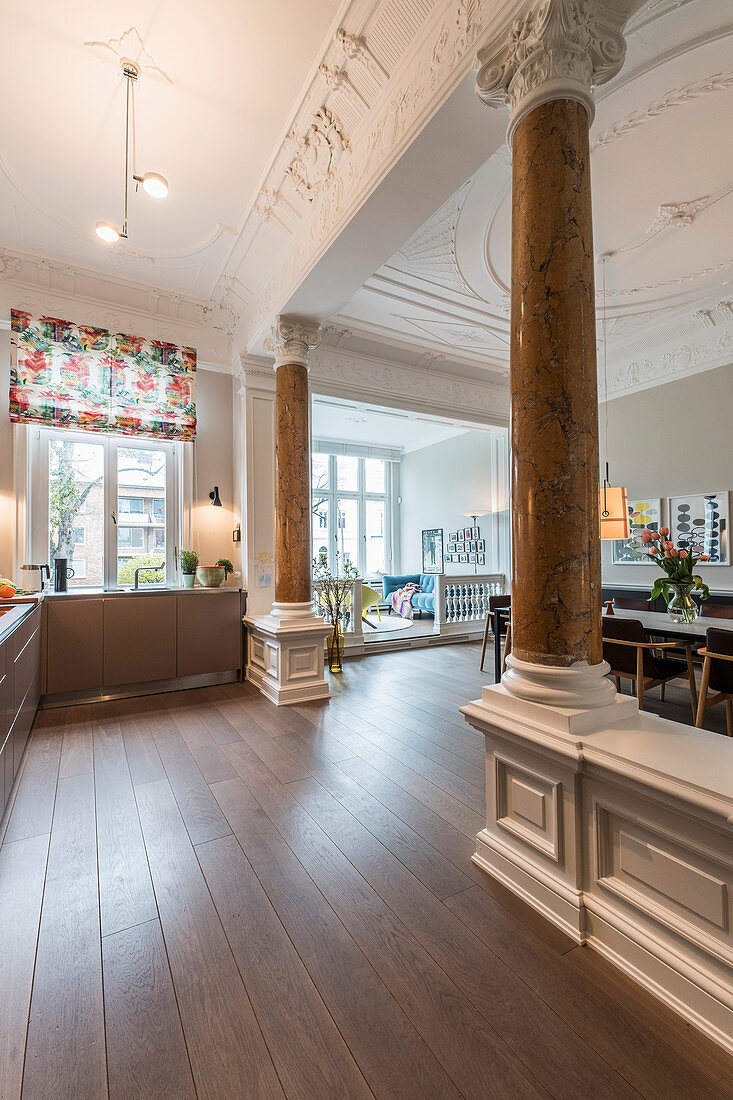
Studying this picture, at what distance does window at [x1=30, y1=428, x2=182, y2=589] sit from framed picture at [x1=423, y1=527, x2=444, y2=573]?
641 cm

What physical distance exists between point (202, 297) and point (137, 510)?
2.24m

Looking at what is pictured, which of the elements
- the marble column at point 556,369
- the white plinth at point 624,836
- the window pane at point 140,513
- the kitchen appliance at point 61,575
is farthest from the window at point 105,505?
the marble column at point 556,369

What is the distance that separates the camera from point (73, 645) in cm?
409

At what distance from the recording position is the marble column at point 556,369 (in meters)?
→ 1.69

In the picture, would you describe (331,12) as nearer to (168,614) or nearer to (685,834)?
(685,834)

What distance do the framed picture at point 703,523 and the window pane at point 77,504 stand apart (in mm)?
6170

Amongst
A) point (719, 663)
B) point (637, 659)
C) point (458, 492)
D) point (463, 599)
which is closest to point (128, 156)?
point (637, 659)

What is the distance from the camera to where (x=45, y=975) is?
58.2 inches

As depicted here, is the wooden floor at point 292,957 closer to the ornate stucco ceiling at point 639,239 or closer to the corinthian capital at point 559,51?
the corinthian capital at point 559,51

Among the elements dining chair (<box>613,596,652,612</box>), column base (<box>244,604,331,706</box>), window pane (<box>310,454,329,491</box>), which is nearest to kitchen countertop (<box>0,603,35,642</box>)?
column base (<box>244,604,331,706</box>)

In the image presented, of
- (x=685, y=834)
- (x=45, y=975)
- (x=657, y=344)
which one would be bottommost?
(x=45, y=975)

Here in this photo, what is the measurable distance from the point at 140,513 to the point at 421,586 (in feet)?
21.0

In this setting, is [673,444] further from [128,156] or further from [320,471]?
[320,471]

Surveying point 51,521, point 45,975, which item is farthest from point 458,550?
point 45,975
